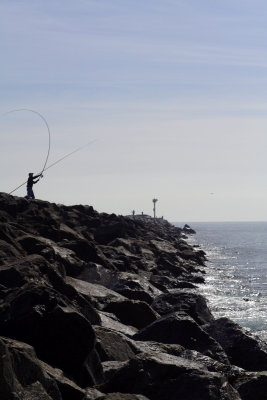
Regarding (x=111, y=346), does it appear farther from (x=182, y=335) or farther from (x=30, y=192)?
(x=30, y=192)

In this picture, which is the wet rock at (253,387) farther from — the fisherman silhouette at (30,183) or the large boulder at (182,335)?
the fisherman silhouette at (30,183)

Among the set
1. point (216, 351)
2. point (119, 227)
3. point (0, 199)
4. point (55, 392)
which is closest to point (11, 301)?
point (55, 392)

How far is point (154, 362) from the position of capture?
7934 mm

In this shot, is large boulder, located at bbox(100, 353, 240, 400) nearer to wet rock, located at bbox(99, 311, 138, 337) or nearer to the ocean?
wet rock, located at bbox(99, 311, 138, 337)

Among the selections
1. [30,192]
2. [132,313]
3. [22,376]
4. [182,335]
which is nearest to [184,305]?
[132,313]

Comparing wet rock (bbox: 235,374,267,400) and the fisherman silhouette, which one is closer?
wet rock (bbox: 235,374,267,400)

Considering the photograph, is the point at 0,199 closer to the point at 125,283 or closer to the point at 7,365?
the point at 125,283

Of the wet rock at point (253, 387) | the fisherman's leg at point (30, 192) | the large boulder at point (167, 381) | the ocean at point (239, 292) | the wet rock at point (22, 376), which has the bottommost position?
the ocean at point (239, 292)

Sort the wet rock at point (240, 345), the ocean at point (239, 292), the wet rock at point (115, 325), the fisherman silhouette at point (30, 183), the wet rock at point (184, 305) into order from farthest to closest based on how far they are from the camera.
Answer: the fisherman silhouette at point (30, 183)
the ocean at point (239, 292)
the wet rock at point (184, 305)
the wet rock at point (240, 345)
the wet rock at point (115, 325)

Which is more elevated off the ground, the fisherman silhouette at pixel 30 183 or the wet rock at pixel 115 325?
the fisherman silhouette at pixel 30 183

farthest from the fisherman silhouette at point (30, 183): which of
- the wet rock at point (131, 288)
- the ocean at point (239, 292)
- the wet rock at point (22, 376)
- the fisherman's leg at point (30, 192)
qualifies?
the wet rock at point (22, 376)

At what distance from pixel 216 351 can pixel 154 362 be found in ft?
9.52

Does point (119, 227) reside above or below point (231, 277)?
above

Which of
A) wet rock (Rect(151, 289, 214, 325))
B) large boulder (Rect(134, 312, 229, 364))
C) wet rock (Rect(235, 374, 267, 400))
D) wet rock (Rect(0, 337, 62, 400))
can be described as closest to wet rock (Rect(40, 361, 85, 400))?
wet rock (Rect(0, 337, 62, 400))
